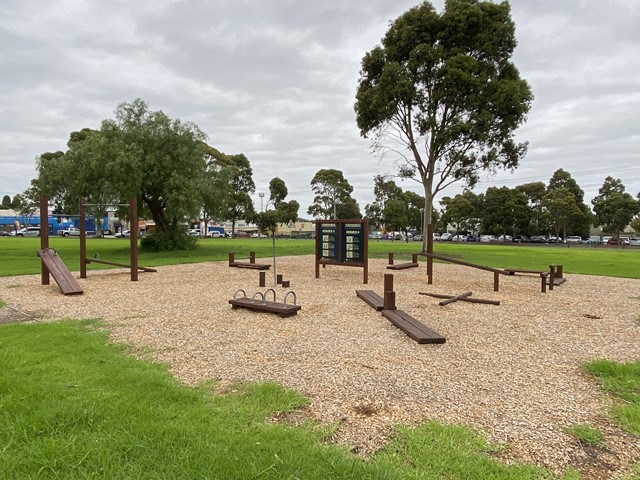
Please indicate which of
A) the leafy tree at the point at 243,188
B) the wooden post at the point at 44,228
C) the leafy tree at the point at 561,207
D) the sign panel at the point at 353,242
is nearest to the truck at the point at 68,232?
the leafy tree at the point at 243,188

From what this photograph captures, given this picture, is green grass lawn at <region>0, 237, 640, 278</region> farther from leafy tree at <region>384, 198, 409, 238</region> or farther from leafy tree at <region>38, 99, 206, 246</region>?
leafy tree at <region>384, 198, 409, 238</region>

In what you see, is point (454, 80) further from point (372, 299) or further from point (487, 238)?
point (487, 238)

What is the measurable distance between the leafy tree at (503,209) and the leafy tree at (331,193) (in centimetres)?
2186

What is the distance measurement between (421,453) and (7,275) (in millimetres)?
15121

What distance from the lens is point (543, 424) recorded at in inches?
129

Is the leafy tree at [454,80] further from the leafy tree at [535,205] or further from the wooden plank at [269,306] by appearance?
the leafy tree at [535,205]

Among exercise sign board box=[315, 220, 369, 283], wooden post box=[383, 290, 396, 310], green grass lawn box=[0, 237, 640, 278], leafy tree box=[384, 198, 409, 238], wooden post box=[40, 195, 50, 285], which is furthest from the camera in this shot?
leafy tree box=[384, 198, 409, 238]

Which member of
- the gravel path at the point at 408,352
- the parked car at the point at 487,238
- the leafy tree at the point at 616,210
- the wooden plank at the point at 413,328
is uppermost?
the leafy tree at the point at 616,210

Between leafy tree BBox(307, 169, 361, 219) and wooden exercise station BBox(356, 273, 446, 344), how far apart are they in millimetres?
60852

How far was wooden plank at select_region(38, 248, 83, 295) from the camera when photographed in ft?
32.0

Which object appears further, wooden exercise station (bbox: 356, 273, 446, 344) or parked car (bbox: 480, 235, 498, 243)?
parked car (bbox: 480, 235, 498, 243)

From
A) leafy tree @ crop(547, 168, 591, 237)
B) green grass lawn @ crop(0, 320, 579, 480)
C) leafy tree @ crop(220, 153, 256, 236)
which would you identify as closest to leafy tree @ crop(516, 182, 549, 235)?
leafy tree @ crop(547, 168, 591, 237)

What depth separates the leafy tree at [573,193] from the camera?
60.1 m

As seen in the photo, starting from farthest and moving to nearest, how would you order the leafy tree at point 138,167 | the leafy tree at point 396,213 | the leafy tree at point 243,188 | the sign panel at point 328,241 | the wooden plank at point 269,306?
the leafy tree at point 396,213, the leafy tree at point 243,188, the leafy tree at point 138,167, the sign panel at point 328,241, the wooden plank at point 269,306
